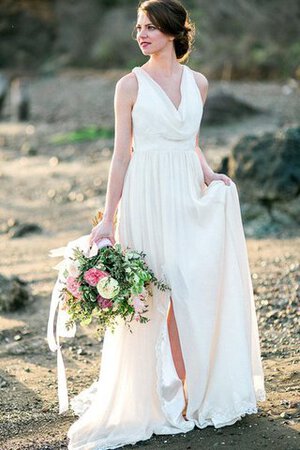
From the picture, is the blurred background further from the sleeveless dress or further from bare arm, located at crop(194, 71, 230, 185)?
bare arm, located at crop(194, 71, 230, 185)

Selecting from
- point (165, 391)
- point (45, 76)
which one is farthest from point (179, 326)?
point (45, 76)

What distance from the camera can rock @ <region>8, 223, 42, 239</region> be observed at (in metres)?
10.5

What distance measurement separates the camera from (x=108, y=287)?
4.56 metres

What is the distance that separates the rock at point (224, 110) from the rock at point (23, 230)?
6.38m

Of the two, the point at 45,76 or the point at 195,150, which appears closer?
the point at 195,150

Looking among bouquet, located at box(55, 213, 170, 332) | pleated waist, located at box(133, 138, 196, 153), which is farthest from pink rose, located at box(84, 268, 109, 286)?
pleated waist, located at box(133, 138, 196, 153)

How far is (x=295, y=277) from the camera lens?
7.78 metres

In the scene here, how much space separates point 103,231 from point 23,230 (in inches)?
232

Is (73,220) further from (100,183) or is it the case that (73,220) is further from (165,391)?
(165,391)

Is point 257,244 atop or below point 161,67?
below

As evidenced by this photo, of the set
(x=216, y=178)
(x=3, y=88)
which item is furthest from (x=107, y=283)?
(x=3, y=88)

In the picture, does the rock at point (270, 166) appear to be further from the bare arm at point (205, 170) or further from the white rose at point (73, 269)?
the white rose at point (73, 269)

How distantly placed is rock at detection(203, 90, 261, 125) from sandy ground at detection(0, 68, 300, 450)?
1.00 ft

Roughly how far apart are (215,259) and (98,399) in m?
0.94
